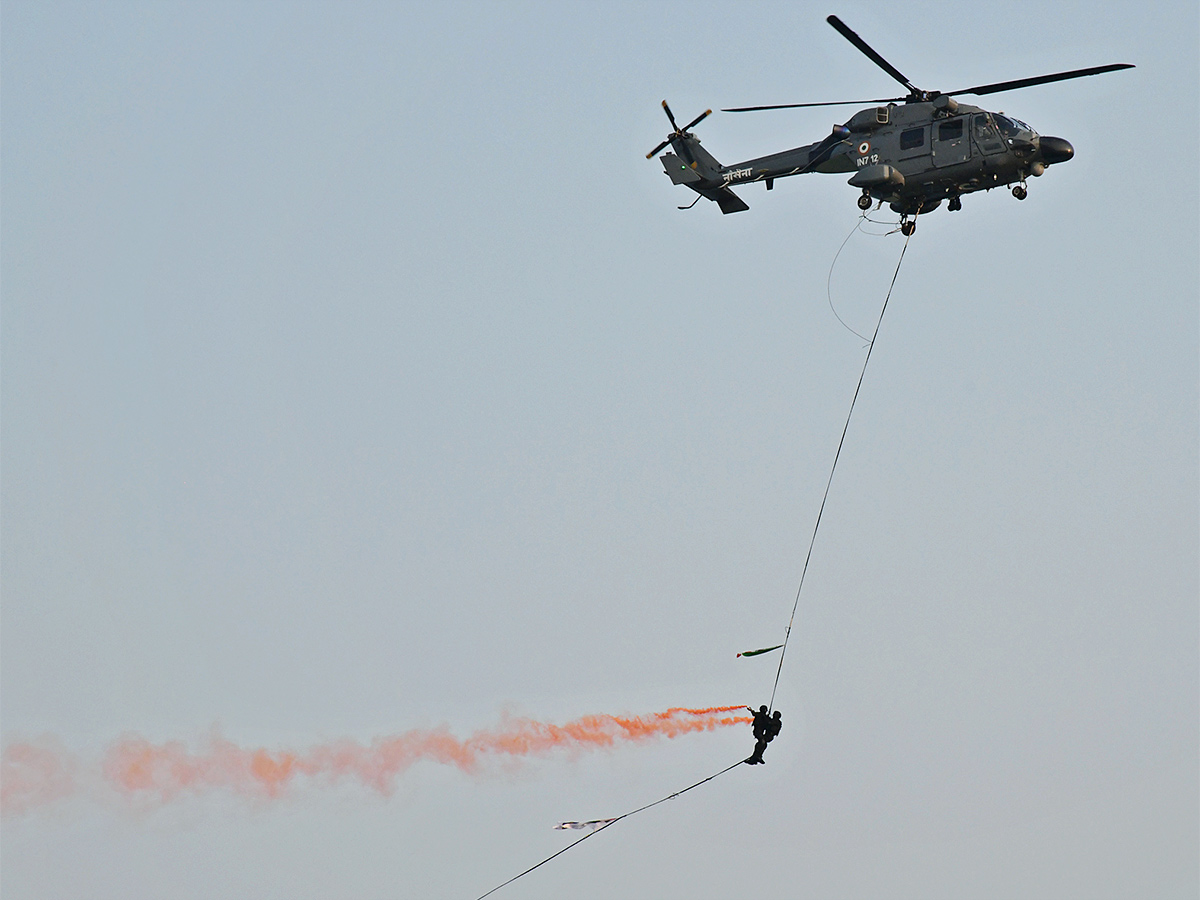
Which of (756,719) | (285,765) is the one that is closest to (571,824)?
(756,719)

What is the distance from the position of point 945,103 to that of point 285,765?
21736mm

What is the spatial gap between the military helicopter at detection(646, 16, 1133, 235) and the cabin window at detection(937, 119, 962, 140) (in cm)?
2

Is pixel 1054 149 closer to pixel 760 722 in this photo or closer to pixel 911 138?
pixel 911 138

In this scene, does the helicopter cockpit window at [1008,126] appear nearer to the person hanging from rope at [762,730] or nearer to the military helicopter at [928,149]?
the military helicopter at [928,149]

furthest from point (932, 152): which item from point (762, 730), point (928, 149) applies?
point (762, 730)

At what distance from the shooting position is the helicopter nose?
3894 cm

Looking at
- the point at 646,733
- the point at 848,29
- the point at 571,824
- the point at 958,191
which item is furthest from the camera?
the point at 646,733

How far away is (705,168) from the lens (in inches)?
1797

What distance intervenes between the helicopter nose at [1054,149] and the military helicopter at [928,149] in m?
0.02

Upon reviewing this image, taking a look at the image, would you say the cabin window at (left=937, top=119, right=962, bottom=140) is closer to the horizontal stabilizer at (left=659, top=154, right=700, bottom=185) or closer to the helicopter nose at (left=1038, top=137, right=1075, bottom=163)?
the helicopter nose at (left=1038, top=137, right=1075, bottom=163)

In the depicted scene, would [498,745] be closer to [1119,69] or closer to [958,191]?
[958,191]

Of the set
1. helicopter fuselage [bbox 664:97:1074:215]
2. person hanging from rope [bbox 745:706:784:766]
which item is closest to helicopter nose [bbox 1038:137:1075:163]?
helicopter fuselage [bbox 664:97:1074:215]

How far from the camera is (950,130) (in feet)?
130

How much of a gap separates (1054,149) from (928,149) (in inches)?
99.5
